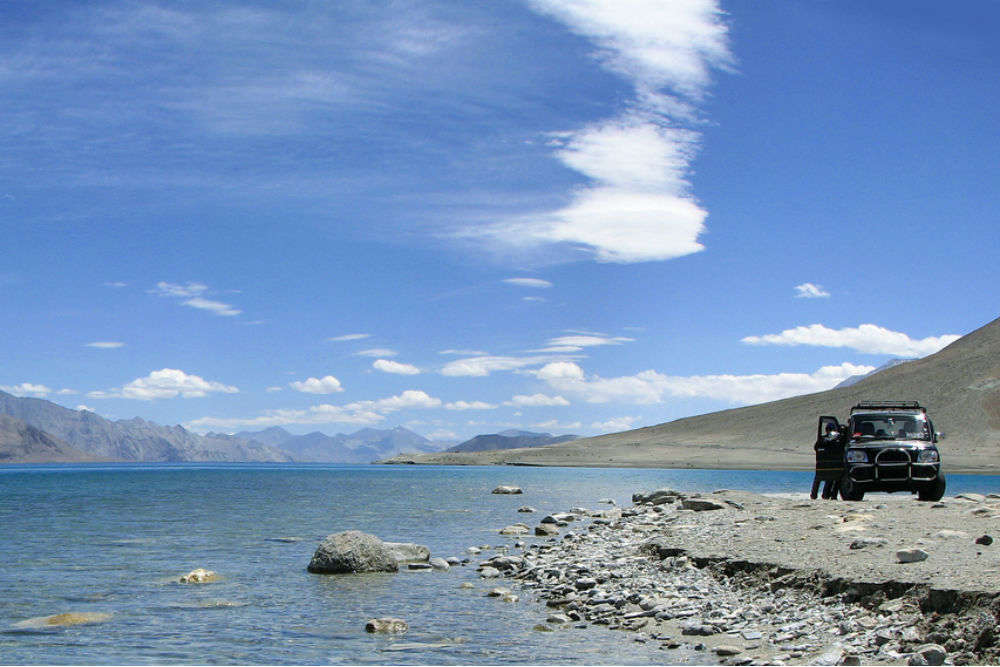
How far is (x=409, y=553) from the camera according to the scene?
24.6m

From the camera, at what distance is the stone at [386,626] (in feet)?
50.6

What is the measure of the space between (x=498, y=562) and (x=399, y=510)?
25787mm

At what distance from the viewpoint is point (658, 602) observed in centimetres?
1574

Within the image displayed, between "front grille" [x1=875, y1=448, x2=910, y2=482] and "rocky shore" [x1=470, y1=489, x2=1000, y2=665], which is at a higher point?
"front grille" [x1=875, y1=448, x2=910, y2=482]

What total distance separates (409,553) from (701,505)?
11399 mm

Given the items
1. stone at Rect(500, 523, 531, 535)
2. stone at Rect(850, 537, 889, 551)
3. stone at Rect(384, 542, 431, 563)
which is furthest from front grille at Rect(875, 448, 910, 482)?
stone at Rect(384, 542, 431, 563)

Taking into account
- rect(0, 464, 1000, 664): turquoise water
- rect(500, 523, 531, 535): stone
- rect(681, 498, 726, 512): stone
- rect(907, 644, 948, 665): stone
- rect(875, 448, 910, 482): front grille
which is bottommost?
rect(500, 523, 531, 535): stone

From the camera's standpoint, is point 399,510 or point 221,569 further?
point 399,510

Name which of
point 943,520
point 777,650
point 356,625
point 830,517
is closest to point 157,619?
point 356,625

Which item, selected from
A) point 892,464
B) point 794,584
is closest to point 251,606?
point 794,584

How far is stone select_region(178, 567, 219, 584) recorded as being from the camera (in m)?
20.9

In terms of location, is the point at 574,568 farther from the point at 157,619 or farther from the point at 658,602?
the point at 157,619

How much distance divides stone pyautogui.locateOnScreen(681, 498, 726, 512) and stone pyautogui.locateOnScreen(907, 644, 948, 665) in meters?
19.4

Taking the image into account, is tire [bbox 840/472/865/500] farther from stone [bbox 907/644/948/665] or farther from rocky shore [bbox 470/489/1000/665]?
stone [bbox 907/644/948/665]
